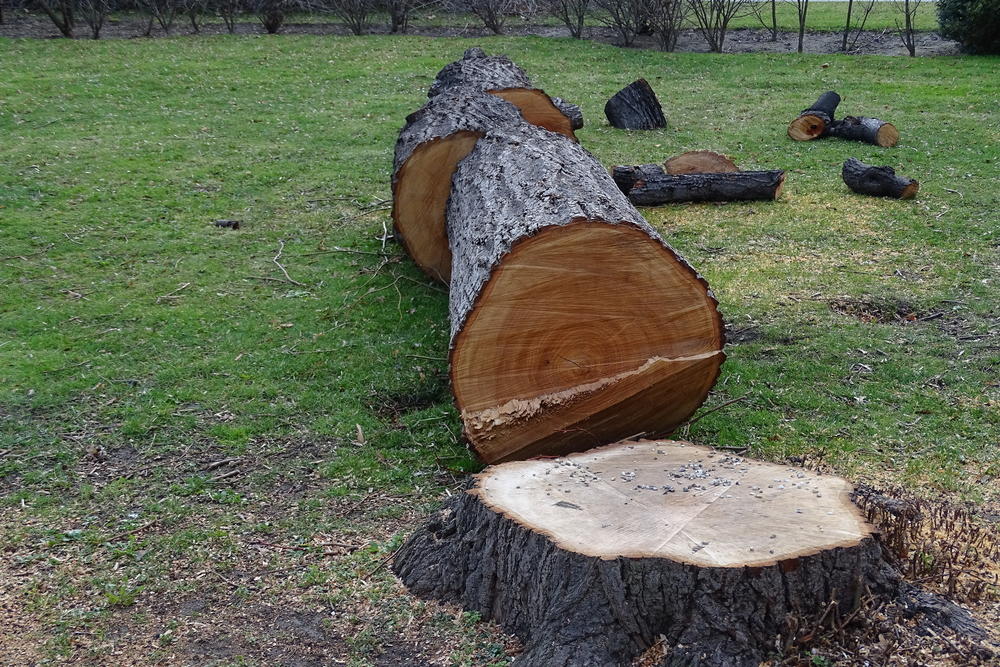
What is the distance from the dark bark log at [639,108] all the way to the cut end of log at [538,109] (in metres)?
3.65

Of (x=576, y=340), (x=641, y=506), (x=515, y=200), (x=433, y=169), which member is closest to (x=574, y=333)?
(x=576, y=340)

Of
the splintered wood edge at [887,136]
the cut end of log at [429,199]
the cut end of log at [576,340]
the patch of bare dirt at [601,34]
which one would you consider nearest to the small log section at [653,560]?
the cut end of log at [576,340]

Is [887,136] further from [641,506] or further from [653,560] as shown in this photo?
[653,560]

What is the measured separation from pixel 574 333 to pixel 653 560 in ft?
5.33

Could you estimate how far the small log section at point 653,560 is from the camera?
3004 mm

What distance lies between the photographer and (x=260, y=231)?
8.78 m

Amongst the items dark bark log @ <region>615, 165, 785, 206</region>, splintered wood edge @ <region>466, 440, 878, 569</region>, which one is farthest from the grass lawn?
splintered wood edge @ <region>466, 440, 878, 569</region>

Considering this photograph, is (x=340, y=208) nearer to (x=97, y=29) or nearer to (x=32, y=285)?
(x=32, y=285)

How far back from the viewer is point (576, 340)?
4477mm

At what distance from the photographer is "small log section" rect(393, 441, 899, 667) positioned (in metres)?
3.00

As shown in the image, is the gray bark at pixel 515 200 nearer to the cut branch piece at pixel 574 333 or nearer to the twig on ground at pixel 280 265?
the cut branch piece at pixel 574 333

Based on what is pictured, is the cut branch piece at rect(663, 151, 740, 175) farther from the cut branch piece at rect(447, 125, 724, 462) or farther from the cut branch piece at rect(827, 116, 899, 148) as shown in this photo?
the cut branch piece at rect(447, 125, 724, 462)

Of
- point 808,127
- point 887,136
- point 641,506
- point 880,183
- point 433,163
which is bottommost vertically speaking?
point 641,506

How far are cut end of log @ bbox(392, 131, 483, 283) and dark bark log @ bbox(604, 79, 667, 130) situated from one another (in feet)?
20.9
